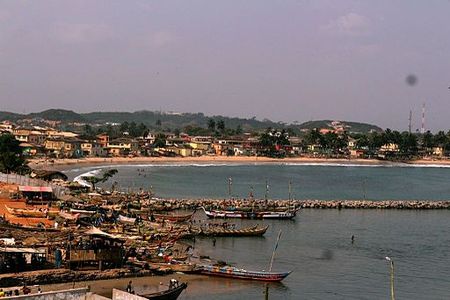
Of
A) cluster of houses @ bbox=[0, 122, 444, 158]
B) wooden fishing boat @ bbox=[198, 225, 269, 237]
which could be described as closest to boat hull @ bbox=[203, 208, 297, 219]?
wooden fishing boat @ bbox=[198, 225, 269, 237]

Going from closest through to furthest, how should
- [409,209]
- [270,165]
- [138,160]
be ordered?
[409,209] → [138,160] → [270,165]

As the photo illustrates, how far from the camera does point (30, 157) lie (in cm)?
10400

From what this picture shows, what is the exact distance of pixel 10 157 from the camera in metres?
61.9

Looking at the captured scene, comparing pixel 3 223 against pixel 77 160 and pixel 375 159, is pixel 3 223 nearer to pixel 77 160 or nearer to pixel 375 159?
pixel 77 160

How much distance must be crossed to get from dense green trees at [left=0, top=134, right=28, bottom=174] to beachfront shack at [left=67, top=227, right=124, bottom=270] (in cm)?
3731

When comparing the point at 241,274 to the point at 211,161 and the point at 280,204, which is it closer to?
the point at 280,204

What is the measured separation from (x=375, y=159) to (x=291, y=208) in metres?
104

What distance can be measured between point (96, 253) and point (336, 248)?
66.4 feet

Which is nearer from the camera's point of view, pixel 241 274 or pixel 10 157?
pixel 241 274

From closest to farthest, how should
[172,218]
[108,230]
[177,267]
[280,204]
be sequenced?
1. [177,267]
2. [108,230]
3. [172,218]
4. [280,204]

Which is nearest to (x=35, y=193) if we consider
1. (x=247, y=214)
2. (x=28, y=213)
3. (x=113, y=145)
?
(x=28, y=213)

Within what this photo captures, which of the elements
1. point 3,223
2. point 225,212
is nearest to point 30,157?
point 225,212

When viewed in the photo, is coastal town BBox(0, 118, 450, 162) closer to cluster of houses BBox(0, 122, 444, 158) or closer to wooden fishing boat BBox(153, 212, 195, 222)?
cluster of houses BBox(0, 122, 444, 158)

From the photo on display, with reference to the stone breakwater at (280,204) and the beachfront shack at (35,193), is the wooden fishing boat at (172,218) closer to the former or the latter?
the stone breakwater at (280,204)
